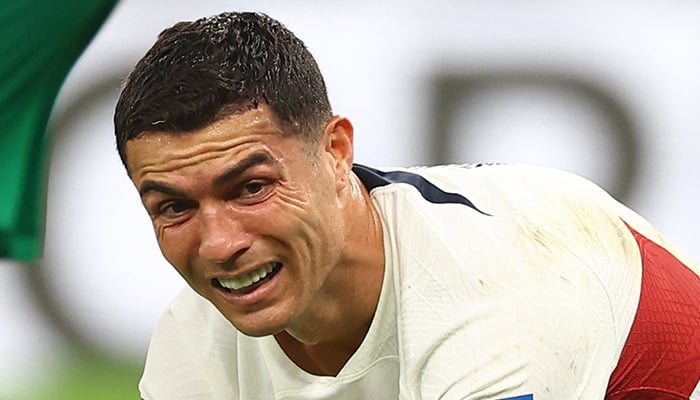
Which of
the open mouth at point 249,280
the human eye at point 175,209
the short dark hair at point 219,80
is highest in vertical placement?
the short dark hair at point 219,80

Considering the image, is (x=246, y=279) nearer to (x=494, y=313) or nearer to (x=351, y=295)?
(x=351, y=295)

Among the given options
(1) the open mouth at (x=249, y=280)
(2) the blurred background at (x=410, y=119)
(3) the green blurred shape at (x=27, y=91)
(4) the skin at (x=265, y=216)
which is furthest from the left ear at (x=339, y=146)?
(2) the blurred background at (x=410, y=119)

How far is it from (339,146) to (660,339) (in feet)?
1.41

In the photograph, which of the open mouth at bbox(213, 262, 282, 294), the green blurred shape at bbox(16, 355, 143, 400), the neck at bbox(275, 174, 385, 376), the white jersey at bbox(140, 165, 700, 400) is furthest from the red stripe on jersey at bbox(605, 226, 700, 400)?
the green blurred shape at bbox(16, 355, 143, 400)

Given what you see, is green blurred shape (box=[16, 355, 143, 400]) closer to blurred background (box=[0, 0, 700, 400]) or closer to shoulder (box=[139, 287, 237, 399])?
blurred background (box=[0, 0, 700, 400])

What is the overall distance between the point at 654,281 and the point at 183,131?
579 millimetres

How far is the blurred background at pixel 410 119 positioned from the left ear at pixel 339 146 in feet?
3.88

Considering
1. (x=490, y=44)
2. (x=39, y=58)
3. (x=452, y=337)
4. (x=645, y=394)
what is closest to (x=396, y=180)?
(x=452, y=337)

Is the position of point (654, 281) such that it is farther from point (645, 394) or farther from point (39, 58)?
point (39, 58)

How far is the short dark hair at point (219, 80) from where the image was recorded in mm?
1396

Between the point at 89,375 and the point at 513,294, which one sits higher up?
the point at 513,294

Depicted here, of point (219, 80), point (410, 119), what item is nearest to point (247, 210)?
point (219, 80)

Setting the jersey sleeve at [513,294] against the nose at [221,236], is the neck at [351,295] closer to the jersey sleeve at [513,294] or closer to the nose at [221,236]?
the jersey sleeve at [513,294]

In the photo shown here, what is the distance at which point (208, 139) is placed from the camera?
1.40 metres
